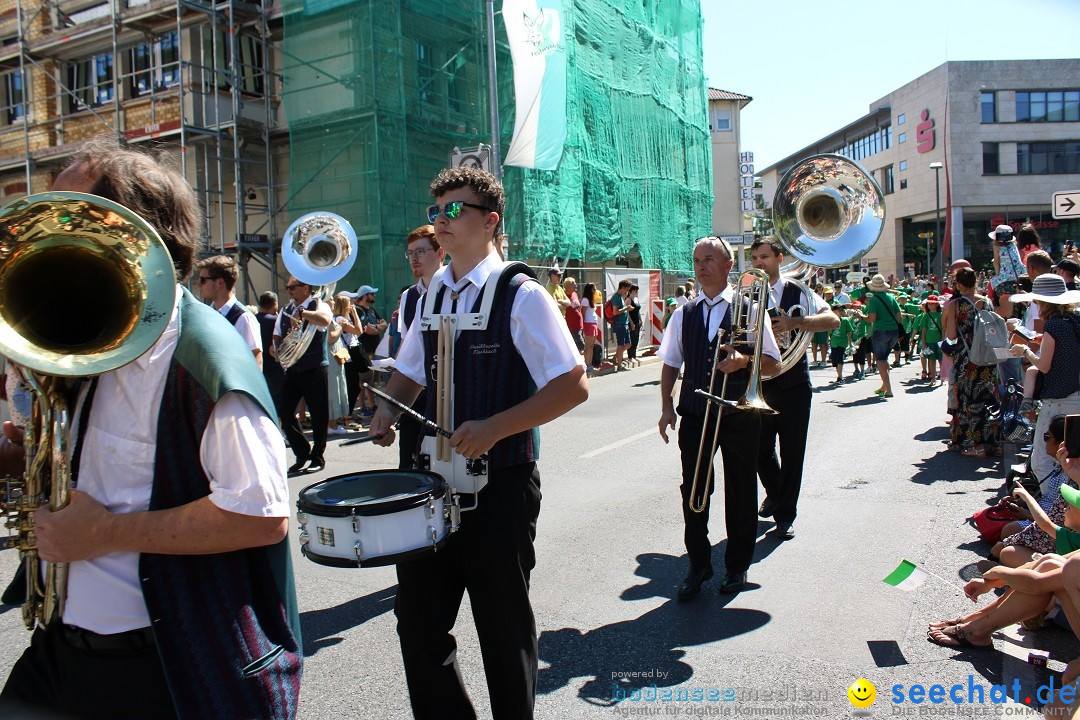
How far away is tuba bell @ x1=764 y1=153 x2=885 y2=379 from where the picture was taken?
648cm

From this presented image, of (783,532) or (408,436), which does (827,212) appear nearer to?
(783,532)

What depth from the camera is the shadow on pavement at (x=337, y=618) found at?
13.4ft

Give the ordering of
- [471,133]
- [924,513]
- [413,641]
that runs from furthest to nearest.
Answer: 1. [471,133]
2. [924,513]
3. [413,641]

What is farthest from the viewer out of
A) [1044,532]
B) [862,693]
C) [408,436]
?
[1044,532]

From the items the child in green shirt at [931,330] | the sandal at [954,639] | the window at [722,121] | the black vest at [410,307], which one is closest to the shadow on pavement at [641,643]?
the sandal at [954,639]

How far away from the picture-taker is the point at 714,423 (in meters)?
4.59

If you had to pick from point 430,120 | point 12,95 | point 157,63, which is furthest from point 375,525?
point 12,95

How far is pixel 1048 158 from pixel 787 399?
6101 cm

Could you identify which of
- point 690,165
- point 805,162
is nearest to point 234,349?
point 805,162

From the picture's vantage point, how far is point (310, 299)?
27.2 ft

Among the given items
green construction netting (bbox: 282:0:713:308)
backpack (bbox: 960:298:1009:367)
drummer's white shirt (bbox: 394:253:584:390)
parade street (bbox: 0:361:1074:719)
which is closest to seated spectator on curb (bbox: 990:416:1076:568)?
parade street (bbox: 0:361:1074:719)

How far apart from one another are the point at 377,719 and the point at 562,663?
891mm

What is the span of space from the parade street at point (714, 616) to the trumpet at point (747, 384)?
658 mm

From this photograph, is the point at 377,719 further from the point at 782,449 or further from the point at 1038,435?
the point at 1038,435
